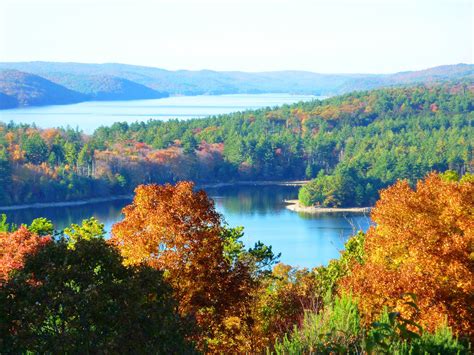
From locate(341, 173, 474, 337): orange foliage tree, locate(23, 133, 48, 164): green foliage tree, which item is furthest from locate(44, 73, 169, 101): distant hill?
locate(341, 173, 474, 337): orange foliage tree

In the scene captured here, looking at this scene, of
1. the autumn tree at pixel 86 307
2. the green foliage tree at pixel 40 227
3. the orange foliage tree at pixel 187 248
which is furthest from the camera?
the green foliage tree at pixel 40 227

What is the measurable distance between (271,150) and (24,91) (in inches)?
2880

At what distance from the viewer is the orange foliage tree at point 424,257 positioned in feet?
27.3

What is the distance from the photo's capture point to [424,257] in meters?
9.05

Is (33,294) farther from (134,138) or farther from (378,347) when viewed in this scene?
(134,138)

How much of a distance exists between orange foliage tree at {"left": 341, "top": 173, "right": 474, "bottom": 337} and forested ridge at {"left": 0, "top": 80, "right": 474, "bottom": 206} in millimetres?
40851

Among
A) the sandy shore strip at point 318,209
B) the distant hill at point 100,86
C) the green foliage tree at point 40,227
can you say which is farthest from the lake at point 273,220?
the distant hill at point 100,86

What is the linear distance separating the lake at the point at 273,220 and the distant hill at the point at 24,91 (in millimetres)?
76570

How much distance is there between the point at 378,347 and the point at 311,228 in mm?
35144

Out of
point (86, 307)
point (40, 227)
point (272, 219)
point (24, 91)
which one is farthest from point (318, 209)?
point (24, 91)

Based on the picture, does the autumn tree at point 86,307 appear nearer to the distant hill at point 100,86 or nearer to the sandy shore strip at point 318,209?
the sandy shore strip at point 318,209

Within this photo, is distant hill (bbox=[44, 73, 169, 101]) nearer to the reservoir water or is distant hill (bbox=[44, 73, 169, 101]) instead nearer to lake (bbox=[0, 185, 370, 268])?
the reservoir water

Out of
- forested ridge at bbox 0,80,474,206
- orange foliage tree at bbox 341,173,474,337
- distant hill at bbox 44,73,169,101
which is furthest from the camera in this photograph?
distant hill at bbox 44,73,169,101

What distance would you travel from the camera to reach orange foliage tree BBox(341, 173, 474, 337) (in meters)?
8.32
